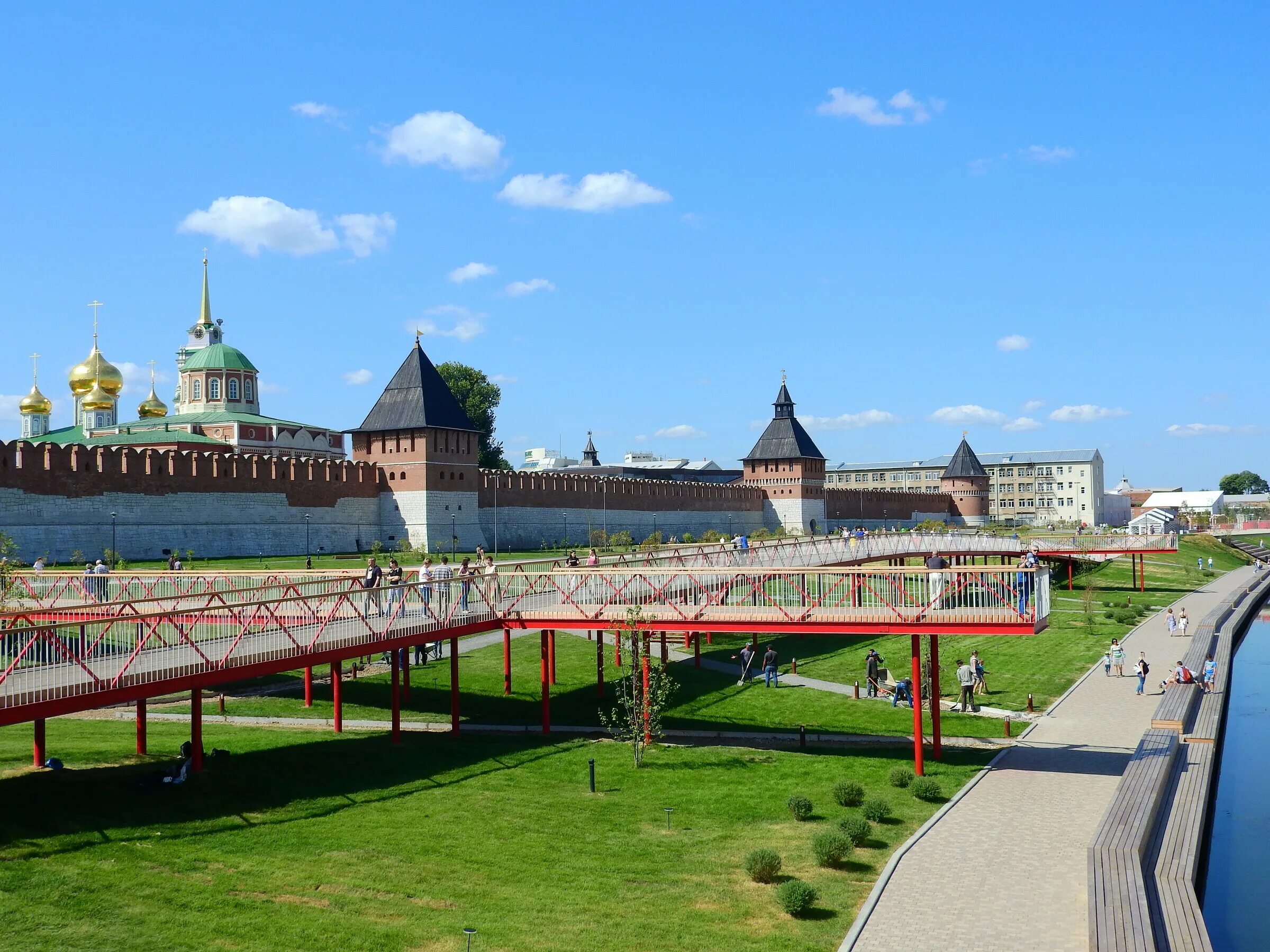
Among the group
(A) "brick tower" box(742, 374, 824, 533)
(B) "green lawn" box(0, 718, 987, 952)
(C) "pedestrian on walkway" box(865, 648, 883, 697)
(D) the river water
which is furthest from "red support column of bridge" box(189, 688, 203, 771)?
(A) "brick tower" box(742, 374, 824, 533)

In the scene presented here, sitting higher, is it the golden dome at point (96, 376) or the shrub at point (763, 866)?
the golden dome at point (96, 376)

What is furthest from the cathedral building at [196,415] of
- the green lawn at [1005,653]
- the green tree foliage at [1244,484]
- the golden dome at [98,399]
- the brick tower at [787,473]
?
the green tree foliage at [1244,484]

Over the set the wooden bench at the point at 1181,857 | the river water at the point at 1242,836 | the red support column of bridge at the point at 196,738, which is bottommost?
the river water at the point at 1242,836

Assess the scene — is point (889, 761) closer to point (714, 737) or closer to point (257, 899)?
point (714, 737)

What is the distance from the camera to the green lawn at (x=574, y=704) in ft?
65.3

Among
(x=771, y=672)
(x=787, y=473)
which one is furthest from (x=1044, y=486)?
(x=771, y=672)

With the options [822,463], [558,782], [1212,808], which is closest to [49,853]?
[558,782]

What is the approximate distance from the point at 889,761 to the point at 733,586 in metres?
3.54

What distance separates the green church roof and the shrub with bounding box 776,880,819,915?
220 feet

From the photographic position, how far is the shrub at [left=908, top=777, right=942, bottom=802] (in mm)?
14852

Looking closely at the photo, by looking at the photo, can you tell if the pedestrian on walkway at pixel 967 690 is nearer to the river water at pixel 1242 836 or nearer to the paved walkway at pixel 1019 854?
the paved walkway at pixel 1019 854

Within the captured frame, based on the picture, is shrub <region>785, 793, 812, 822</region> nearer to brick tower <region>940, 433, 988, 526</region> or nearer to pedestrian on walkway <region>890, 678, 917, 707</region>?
pedestrian on walkway <region>890, 678, 917, 707</region>

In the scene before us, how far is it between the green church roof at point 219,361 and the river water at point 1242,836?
198ft

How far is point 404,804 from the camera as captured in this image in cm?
1385
